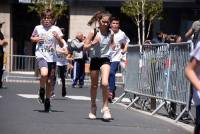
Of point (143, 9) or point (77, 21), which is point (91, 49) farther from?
point (77, 21)

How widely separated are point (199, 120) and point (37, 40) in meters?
6.31

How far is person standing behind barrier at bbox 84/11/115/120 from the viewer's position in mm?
11453

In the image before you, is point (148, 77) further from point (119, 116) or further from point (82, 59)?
point (82, 59)

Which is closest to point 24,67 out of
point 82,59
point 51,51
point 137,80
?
point 82,59

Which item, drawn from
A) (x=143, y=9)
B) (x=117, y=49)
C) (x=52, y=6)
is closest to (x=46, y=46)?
(x=117, y=49)

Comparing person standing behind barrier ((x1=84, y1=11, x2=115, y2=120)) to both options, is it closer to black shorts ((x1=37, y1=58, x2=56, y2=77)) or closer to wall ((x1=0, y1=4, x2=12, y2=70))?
black shorts ((x1=37, y1=58, x2=56, y2=77))

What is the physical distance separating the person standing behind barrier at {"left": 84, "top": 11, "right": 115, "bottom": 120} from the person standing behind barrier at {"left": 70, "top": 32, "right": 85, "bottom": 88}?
12042 mm

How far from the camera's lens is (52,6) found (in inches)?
1341

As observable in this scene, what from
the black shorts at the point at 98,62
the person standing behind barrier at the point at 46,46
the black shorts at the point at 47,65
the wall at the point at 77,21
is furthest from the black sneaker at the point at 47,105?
the wall at the point at 77,21

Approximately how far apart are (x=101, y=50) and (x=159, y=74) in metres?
2.35

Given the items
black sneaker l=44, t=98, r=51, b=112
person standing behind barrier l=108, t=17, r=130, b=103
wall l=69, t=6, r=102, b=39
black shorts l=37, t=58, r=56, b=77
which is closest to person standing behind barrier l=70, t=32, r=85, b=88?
person standing behind barrier l=108, t=17, r=130, b=103

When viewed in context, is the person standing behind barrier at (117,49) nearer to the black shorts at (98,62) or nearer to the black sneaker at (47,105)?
the black sneaker at (47,105)

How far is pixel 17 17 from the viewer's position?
36.7 meters

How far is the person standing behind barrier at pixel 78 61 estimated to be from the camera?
23812 millimetres
